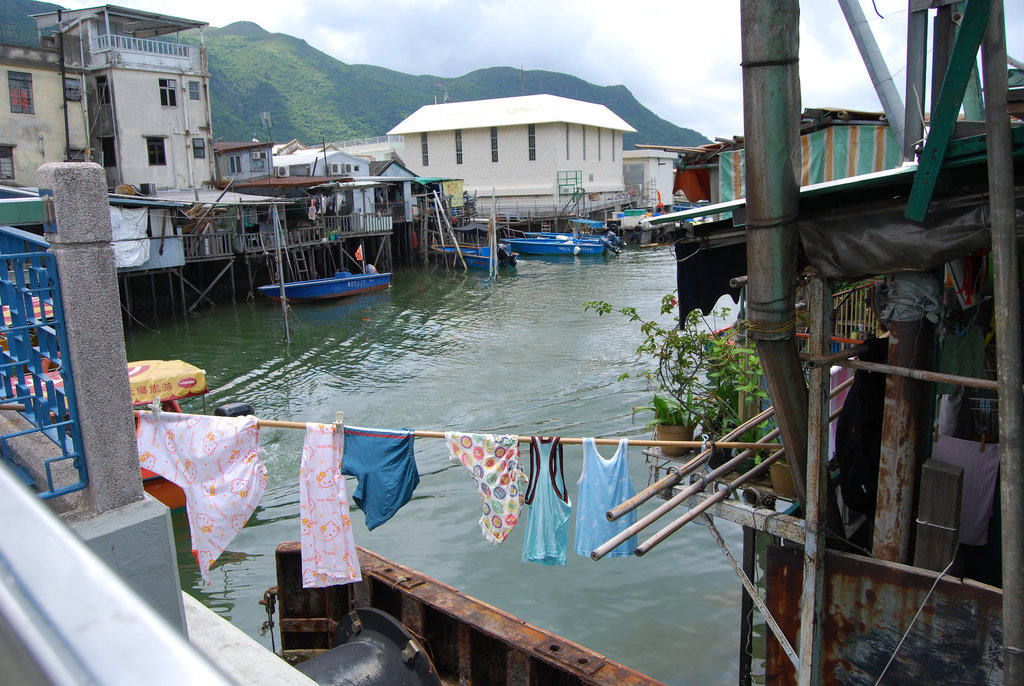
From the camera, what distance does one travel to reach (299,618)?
770 centimetres

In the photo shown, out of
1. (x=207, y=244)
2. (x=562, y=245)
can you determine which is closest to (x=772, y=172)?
(x=207, y=244)

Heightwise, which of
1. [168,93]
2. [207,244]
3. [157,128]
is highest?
[168,93]

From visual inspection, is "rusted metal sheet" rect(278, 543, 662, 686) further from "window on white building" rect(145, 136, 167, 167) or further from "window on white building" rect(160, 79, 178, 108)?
"window on white building" rect(160, 79, 178, 108)

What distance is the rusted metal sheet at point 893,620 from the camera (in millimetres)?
4836

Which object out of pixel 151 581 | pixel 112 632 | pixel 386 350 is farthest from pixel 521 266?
pixel 112 632

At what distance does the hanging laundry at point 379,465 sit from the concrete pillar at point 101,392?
2.26m

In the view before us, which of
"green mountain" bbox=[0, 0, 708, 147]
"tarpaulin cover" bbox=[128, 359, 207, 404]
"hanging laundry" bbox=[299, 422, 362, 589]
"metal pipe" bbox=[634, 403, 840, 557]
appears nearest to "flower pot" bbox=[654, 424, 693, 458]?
"metal pipe" bbox=[634, 403, 840, 557]

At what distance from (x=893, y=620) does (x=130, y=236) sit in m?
27.7

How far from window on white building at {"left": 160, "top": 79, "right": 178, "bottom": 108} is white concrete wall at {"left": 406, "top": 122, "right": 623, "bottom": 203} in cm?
2236

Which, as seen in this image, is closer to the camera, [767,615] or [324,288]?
[767,615]

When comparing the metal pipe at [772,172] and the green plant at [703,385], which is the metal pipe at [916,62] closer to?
the metal pipe at [772,172]

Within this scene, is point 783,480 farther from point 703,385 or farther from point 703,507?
point 703,385

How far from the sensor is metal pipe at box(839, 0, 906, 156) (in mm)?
5797

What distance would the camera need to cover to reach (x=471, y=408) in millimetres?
17578
